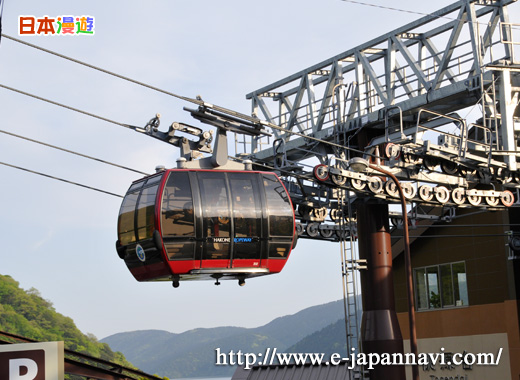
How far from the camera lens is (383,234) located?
2791cm

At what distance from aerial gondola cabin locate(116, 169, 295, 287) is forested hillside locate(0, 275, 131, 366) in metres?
130

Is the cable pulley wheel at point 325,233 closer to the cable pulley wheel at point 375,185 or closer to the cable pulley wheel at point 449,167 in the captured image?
the cable pulley wheel at point 449,167

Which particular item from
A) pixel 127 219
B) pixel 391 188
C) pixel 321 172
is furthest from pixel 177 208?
pixel 391 188

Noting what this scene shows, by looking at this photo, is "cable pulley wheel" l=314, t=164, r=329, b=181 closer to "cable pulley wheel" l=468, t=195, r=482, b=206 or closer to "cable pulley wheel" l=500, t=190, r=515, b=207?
"cable pulley wheel" l=468, t=195, r=482, b=206

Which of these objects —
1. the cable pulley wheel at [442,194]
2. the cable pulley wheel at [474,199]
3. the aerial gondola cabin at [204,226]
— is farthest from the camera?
the cable pulley wheel at [474,199]

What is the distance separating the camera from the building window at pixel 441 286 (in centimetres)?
3206

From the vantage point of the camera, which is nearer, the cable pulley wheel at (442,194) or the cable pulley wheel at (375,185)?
the cable pulley wheel at (375,185)

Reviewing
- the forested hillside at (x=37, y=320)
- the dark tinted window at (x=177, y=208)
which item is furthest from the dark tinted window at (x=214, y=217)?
the forested hillside at (x=37, y=320)

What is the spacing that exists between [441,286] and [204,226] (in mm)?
17383

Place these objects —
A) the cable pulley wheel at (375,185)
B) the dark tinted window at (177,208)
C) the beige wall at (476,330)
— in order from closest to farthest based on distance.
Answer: the dark tinted window at (177,208) < the cable pulley wheel at (375,185) < the beige wall at (476,330)

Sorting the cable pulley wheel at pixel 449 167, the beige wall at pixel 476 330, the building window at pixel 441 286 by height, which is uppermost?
the cable pulley wheel at pixel 449 167

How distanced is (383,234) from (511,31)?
7783 millimetres

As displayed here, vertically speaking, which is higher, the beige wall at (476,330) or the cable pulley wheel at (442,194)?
the cable pulley wheel at (442,194)

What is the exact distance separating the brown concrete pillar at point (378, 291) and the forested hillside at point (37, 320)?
123056 mm
